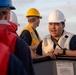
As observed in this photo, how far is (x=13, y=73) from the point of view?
6.42 feet

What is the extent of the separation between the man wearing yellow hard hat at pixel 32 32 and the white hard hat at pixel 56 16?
643 millimetres

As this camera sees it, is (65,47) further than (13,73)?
Yes

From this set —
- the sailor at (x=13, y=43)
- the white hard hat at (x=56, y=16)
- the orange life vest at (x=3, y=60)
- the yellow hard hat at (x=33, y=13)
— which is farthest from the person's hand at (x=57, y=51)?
the orange life vest at (x=3, y=60)

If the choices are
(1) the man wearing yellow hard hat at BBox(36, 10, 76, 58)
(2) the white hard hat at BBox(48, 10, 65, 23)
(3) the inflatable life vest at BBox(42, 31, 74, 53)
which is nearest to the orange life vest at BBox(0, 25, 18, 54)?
(1) the man wearing yellow hard hat at BBox(36, 10, 76, 58)

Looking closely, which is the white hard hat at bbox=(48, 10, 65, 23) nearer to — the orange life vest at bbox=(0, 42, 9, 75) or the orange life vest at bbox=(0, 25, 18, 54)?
the orange life vest at bbox=(0, 25, 18, 54)

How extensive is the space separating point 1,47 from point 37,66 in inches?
134

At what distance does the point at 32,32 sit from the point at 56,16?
82 cm

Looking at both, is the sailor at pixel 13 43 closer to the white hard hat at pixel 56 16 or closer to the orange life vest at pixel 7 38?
the orange life vest at pixel 7 38

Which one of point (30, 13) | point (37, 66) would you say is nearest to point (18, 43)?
point (37, 66)

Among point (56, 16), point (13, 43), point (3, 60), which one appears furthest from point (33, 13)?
point (3, 60)

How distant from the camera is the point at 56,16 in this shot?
673 centimetres

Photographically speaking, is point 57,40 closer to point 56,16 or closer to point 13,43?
point 56,16

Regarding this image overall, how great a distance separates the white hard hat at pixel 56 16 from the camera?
6465mm

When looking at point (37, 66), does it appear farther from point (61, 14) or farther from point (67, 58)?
point (61, 14)
